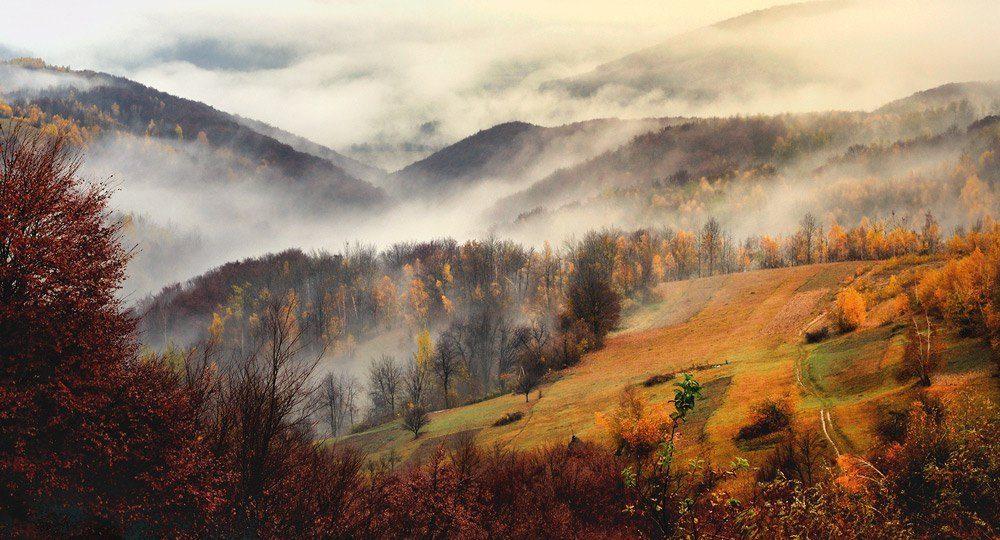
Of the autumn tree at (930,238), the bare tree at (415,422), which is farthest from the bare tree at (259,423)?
the autumn tree at (930,238)

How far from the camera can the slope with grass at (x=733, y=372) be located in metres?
31.3

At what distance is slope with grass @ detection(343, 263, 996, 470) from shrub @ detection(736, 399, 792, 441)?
38.1 inches

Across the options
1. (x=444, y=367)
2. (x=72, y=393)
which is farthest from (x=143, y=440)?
(x=444, y=367)

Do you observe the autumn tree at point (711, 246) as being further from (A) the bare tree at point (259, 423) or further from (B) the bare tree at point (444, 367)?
(A) the bare tree at point (259, 423)

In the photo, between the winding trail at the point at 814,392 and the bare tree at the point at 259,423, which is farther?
the winding trail at the point at 814,392

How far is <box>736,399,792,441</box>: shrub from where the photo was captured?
32000 millimetres

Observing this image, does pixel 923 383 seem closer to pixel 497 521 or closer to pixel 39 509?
pixel 497 521

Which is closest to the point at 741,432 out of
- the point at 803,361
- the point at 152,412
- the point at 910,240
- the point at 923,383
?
the point at 923,383

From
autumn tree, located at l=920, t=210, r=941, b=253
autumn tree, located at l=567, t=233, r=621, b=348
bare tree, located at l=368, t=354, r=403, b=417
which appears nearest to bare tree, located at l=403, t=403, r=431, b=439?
bare tree, located at l=368, t=354, r=403, b=417

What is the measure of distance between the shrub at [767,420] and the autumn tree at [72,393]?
91.6ft

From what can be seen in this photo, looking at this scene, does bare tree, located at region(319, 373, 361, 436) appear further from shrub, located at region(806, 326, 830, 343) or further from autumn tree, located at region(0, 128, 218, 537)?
autumn tree, located at region(0, 128, 218, 537)

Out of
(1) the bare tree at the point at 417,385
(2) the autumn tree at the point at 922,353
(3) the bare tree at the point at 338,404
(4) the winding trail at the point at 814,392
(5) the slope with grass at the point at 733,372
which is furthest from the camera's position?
(3) the bare tree at the point at 338,404

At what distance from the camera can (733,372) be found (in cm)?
4784

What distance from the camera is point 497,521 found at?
27.5 meters
